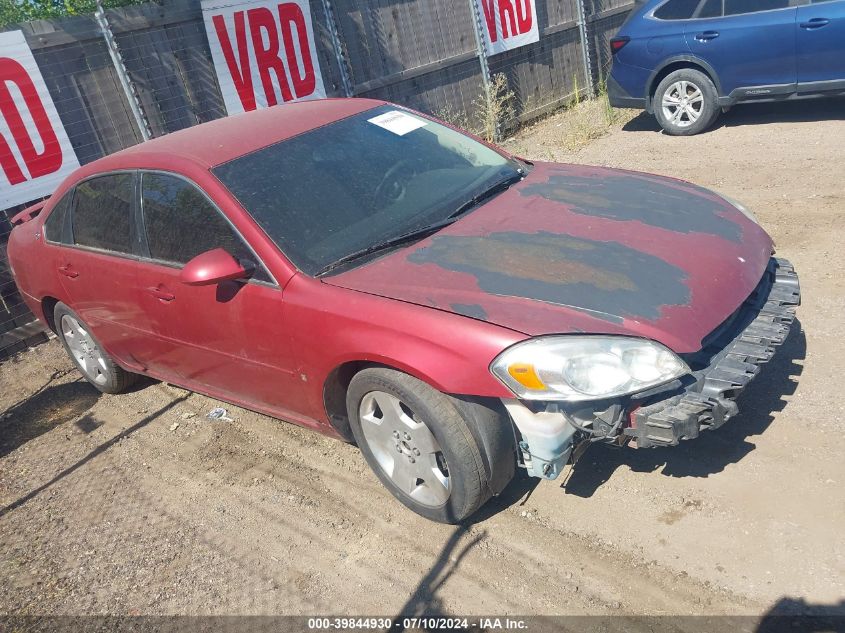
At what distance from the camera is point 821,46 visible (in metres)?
7.63

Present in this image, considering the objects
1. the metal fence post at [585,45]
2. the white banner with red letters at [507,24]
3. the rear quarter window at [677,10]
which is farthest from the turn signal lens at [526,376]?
the metal fence post at [585,45]

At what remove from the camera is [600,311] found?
293 cm

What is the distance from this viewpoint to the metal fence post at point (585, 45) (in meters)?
11.6

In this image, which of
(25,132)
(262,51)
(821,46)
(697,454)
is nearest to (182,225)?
(697,454)

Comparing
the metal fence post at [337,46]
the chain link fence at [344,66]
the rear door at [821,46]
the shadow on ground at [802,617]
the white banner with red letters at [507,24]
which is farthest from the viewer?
the white banner with red letters at [507,24]

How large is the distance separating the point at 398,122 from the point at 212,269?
1.63 m

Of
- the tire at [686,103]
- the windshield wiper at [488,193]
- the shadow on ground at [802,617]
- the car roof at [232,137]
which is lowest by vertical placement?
the shadow on ground at [802,617]

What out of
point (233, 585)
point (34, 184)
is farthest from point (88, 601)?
point (34, 184)

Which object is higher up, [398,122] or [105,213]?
[398,122]

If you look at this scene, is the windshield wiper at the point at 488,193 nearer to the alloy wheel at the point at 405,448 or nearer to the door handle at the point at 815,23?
the alloy wheel at the point at 405,448

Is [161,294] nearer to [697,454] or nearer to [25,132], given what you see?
[697,454]

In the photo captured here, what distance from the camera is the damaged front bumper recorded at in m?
2.87

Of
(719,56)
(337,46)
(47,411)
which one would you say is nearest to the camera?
(47,411)

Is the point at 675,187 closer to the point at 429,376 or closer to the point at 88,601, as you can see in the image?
the point at 429,376
